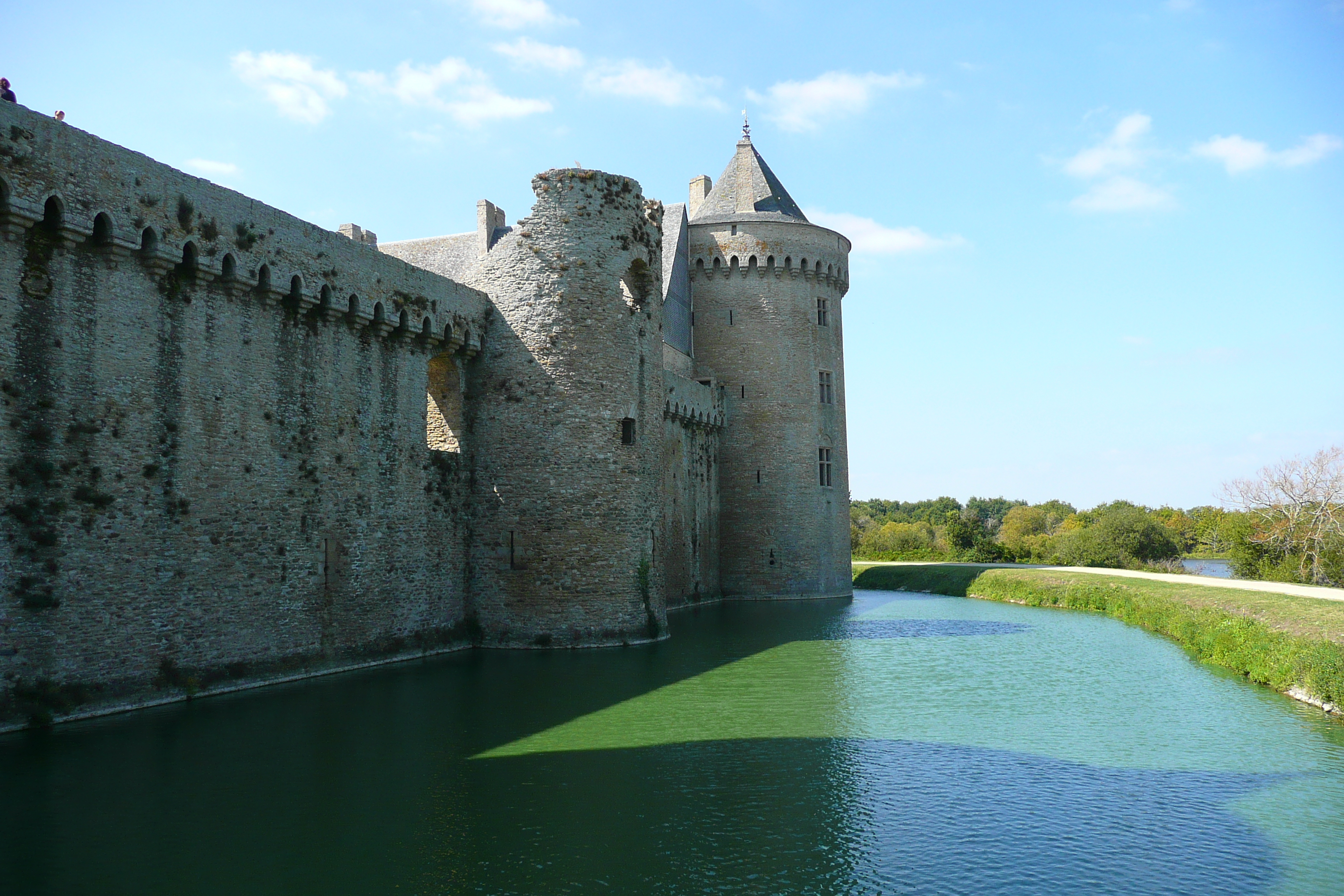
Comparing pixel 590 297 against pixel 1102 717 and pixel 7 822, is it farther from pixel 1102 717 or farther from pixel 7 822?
pixel 7 822

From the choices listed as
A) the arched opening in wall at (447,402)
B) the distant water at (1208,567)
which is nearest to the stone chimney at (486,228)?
the arched opening in wall at (447,402)

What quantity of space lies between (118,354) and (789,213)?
92.6ft

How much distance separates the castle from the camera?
1309 cm

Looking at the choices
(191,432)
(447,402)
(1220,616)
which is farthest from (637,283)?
(1220,616)

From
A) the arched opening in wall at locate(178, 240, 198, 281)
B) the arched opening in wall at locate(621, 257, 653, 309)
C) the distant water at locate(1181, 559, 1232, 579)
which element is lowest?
the distant water at locate(1181, 559, 1232, 579)

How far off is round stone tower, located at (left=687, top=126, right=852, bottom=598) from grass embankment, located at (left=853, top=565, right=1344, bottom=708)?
763cm

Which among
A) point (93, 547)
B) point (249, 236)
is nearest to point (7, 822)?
point (93, 547)

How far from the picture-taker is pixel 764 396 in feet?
120

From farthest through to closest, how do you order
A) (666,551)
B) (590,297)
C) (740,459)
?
(740,459)
(666,551)
(590,297)

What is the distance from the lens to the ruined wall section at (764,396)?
36.5 meters

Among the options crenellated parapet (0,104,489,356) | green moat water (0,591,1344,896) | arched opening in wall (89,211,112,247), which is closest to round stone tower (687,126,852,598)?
crenellated parapet (0,104,489,356)

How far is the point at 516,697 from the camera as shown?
16000 mm

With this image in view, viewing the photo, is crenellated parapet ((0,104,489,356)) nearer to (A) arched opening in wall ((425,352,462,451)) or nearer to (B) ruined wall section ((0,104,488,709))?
(B) ruined wall section ((0,104,488,709))

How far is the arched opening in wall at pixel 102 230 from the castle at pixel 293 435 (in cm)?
4
